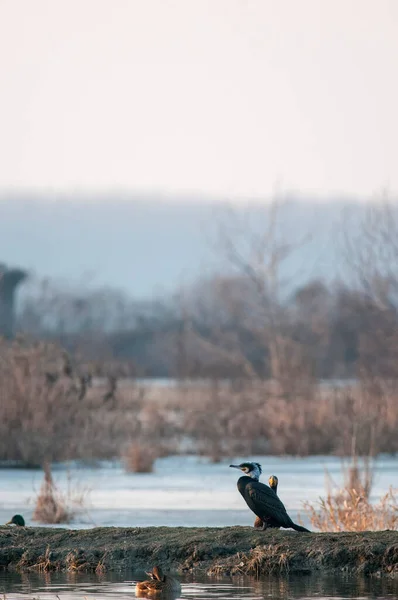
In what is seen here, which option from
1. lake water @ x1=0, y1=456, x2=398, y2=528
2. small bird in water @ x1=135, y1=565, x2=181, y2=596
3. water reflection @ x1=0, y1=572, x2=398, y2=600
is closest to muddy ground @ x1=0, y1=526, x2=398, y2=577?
water reflection @ x1=0, y1=572, x2=398, y2=600

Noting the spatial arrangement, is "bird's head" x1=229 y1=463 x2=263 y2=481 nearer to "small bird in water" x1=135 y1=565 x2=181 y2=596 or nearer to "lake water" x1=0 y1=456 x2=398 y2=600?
"lake water" x1=0 y1=456 x2=398 y2=600

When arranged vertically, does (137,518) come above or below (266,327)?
below

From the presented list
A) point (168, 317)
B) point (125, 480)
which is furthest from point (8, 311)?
point (125, 480)

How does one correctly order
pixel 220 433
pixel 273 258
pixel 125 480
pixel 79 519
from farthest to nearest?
pixel 273 258 → pixel 220 433 → pixel 125 480 → pixel 79 519

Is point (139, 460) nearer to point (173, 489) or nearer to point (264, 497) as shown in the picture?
point (173, 489)

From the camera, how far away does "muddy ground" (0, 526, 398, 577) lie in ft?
36.8

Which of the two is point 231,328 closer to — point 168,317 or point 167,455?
point 168,317

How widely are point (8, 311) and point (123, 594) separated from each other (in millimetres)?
56283

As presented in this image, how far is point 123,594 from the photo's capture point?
10.1m

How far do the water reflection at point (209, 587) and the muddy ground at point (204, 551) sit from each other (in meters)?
0.26

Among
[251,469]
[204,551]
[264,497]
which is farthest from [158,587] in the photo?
[251,469]

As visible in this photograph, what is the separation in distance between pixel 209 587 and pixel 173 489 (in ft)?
34.4

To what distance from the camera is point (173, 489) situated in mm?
20875

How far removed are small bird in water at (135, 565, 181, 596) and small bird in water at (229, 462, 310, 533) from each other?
163 cm
